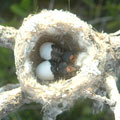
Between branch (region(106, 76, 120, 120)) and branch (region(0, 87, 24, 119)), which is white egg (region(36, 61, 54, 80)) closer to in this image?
branch (region(0, 87, 24, 119))

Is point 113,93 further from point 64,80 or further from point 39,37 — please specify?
point 39,37

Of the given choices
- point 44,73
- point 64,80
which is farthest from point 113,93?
point 44,73

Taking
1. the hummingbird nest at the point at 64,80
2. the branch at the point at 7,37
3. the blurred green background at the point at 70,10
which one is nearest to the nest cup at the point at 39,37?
the hummingbird nest at the point at 64,80

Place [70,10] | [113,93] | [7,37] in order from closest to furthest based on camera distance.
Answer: [113,93], [7,37], [70,10]

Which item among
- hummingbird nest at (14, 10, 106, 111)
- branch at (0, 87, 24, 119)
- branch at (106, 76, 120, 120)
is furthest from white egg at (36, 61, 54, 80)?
branch at (106, 76, 120, 120)

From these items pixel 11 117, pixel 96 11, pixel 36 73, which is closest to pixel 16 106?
pixel 36 73
